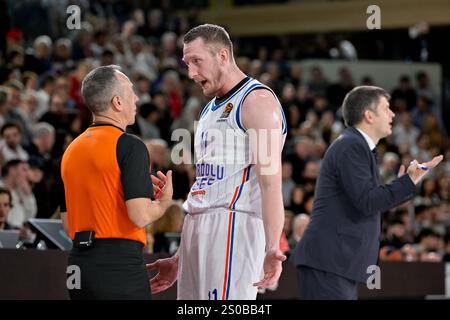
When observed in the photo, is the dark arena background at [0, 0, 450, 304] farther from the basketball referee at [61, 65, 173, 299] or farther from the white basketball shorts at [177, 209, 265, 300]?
the white basketball shorts at [177, 209, 265, 300]

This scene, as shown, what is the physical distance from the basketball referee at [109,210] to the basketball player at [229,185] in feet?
1.02

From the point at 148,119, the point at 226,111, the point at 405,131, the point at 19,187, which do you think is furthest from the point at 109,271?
the point at 405,131

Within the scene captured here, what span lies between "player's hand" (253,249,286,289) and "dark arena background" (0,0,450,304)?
1111 millimetres

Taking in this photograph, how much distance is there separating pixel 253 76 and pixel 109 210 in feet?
39.7

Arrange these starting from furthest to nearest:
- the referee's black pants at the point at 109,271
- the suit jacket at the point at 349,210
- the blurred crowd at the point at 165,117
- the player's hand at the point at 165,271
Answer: the blurred crowd at the point at 165,117 < the suit jacket at the point at 349,210 < the player's hand at the point at 165,271 < the referee's black pants at the point at 109,271

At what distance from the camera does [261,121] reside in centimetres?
432

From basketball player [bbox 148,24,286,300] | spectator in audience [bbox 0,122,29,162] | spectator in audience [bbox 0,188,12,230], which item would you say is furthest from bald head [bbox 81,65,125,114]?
spectator in audience [bbox 0,122,29,162]

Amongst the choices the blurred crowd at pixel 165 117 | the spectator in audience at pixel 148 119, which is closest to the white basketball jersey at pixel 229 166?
the blurred crowd at pixel 165 117

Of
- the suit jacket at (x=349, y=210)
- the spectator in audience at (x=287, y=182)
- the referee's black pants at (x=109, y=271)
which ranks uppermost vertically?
the spectator in audience at (x=287, y=182)

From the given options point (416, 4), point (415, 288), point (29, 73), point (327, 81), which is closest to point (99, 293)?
point (415, 288)

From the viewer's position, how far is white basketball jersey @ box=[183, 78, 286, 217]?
14.5ft

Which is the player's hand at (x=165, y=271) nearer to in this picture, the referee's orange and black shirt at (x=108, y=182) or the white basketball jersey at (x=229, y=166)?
the white basketball jersey at (x=229, y=166)

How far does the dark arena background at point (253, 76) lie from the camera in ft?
27.1

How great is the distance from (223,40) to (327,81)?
46.0ft
